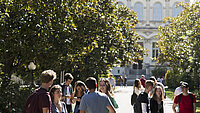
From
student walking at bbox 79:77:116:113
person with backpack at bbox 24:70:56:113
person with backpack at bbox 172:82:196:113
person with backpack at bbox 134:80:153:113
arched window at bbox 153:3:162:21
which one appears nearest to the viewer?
person with backpack at bbox 24:70:56:113

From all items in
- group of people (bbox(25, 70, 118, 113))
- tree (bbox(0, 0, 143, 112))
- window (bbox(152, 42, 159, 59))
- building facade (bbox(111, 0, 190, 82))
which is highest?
building facade (bbox(111, 0, 190, 82))

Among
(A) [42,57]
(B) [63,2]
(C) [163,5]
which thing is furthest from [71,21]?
(C) [163,5]

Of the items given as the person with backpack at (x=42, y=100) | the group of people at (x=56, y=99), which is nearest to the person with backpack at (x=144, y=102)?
the group of people at (x=56, y=99)

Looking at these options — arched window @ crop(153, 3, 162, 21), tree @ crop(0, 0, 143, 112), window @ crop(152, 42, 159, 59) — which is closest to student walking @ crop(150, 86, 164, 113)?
tree @ crop(0, 0, 143, 112)

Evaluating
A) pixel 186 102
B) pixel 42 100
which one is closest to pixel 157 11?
pixel 186 102

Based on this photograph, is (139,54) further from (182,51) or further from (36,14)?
(36,14)

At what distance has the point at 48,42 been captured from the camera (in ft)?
50.8

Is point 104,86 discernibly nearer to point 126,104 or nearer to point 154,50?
point 126,104

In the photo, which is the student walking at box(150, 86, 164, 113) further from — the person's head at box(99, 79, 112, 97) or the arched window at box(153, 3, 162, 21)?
the arched window at box(153, 3, 162, 21)

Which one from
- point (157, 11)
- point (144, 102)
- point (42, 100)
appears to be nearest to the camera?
point (42, 100)

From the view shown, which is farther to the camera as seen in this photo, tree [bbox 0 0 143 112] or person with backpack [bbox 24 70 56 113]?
tree [bbox 0 0 143 112]

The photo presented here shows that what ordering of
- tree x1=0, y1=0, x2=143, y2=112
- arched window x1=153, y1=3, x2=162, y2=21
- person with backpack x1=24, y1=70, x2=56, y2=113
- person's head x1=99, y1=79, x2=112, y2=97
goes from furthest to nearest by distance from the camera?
arched window x1=153, y1=3, x2=162, y2=21 < tree x1=0, y1=0, x2=143, y2=112 < person's head x1=99, y1=79, x2=112, y2=97 < person with backpack x1=24, y1=70, x2=56, y2=113

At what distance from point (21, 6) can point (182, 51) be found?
33.8 feet

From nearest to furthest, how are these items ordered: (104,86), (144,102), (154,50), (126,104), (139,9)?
(144,102) → (104,86) → (126,104) → (154,50) → (139,9)
